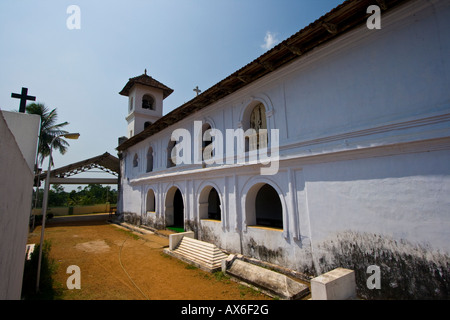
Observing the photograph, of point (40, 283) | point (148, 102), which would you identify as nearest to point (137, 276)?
point (40, 283)

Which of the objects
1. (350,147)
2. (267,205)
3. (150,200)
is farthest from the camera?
(150,200)

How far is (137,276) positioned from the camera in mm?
7121

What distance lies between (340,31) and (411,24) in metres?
1.36

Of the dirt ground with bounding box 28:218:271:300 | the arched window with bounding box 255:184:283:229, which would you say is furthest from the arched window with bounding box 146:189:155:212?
the arched window with bounding box 255:184:283:229

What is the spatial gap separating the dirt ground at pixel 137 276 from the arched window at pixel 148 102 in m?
11.5

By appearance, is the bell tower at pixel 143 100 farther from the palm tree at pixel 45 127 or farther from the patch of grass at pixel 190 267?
the patch of grass at pixel 190 267

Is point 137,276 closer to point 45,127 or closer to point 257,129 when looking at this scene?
point 257,129

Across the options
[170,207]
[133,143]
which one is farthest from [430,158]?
[133,143]

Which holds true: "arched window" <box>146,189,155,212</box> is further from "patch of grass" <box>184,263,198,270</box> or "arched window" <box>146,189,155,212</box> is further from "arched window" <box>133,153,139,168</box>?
"patch of grass" <box>184,263,198,270</box>

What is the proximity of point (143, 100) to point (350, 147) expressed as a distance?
1712cm

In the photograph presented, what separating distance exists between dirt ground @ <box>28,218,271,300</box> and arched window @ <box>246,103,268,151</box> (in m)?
4.26

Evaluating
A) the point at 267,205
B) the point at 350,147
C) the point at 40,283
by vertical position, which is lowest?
the point at 40,283

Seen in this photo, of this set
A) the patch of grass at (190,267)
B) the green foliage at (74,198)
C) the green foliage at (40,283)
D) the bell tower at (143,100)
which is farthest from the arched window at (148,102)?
the green foliage at (74,198)
